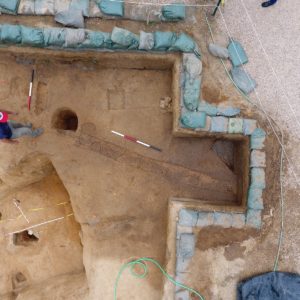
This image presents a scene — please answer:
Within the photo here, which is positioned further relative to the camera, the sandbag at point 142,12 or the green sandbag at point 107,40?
the sandbag at point 142,12

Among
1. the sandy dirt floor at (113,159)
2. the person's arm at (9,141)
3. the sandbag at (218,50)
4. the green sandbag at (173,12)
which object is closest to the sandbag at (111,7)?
the green sandbag at (173,12)

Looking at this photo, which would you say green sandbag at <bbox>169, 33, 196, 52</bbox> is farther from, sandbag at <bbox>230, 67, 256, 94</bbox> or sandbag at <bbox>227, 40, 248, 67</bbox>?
sandbag at <bbox>230, 67, 256, 94</bbox>

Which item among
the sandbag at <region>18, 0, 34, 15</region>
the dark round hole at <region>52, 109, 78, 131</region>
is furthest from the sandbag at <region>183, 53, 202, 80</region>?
the sandbag at <region>18, 0, 34, 15</region>

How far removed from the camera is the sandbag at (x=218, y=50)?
6152 millimetres

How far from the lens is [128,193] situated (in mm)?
6676

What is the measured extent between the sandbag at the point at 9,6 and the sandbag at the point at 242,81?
3.69 meters

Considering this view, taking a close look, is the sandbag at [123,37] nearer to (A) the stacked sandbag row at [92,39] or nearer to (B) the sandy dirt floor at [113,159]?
(A) the stacked sandbag row at [92,39]

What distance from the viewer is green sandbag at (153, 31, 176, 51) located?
5980 millimetres

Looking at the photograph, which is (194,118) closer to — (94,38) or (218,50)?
(218,50)

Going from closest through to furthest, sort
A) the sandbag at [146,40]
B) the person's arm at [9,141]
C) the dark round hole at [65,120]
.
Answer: the sandbag at [146,40] < the person's arm at [9,141] < the dark round hole at [65,120]

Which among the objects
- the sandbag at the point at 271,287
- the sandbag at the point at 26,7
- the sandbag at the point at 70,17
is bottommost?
the sandbag at the point at 271,287

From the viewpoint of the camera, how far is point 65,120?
277 inches

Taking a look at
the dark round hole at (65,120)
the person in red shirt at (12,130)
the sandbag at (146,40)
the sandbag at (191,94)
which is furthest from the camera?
the dark round hole at (65,120)

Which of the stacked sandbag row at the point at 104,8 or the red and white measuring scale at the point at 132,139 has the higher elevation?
the stacked sandbag row at the point at 104,8
